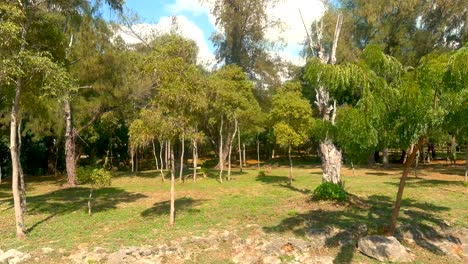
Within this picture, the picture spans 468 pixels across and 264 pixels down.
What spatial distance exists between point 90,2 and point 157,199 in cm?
829

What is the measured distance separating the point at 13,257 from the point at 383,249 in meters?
8.82

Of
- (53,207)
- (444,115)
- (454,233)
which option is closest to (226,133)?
(53,207)

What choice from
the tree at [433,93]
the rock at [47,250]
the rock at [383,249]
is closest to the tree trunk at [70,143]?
the rock at [47,250]

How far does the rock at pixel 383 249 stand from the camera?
8.98 metres

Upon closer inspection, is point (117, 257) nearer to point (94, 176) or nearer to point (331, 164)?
point (94, 176)

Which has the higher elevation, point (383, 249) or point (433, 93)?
point (433, 93)

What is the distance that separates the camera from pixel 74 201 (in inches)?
638

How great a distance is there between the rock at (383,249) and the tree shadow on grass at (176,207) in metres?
5.86

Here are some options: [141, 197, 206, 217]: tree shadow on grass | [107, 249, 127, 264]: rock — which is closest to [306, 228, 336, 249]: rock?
[141, 197, 206, 217]: tree shadow on grass

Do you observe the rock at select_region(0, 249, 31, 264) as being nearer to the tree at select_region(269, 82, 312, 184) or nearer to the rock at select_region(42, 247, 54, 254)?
the rock at select_region(42, 247, 54, 254)

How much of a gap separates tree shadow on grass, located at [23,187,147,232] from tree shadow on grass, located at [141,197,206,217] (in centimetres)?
173

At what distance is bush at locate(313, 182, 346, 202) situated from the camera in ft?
43.4

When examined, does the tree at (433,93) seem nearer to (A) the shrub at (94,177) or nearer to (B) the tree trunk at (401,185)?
(B) the tree trunk at (401,185)

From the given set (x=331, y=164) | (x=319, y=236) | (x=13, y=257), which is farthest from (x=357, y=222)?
(x=13, y=257)
